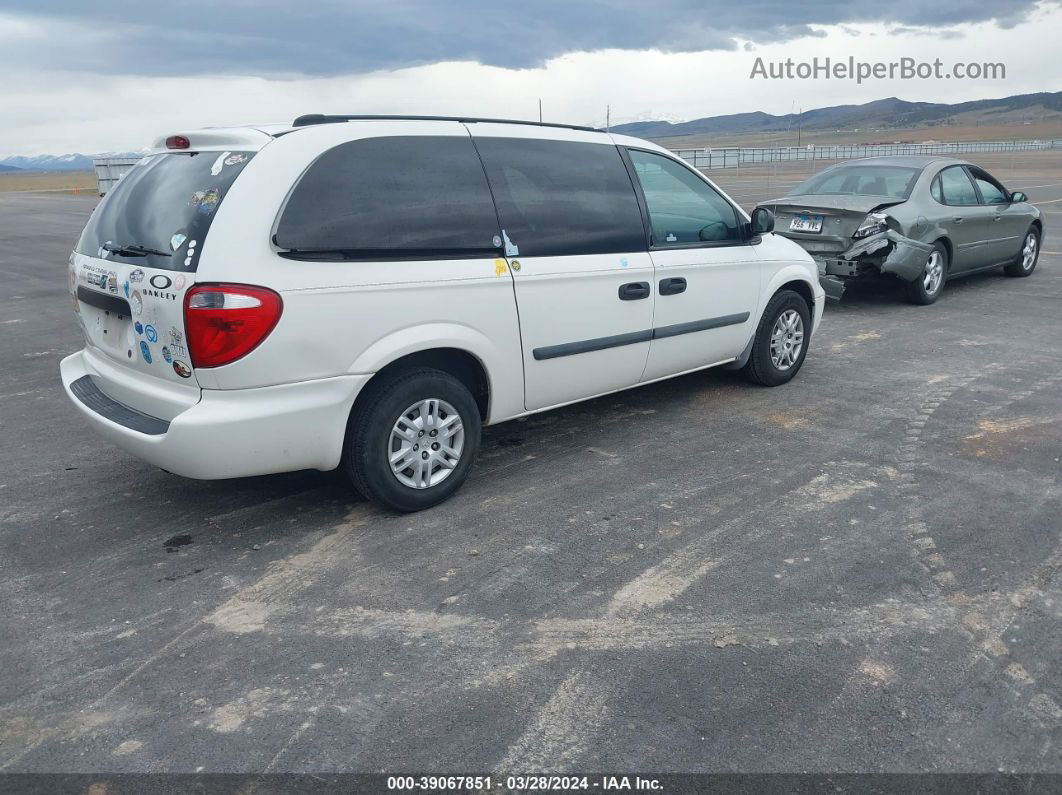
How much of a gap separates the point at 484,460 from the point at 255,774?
2.72 meters

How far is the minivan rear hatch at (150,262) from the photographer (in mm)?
3764

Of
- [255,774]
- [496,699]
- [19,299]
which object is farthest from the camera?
[19,299]

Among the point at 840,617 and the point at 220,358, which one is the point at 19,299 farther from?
the point at 840,617

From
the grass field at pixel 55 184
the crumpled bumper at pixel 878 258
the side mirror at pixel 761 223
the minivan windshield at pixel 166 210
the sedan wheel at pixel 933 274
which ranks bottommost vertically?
the sedan wheel at pixel 933 274

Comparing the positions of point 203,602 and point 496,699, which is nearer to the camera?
point 496,699

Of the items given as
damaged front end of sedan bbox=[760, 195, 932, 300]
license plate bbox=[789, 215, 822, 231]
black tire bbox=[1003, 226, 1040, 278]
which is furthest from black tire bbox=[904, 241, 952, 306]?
black tire bbox=[1003, 226, 1040, 278]

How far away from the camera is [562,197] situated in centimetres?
484

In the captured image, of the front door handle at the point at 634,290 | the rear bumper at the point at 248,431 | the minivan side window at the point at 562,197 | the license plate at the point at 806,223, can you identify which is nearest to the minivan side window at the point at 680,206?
the minivan side window at the point at 562,197

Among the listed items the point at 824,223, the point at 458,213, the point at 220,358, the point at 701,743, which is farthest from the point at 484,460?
the point at 824,223

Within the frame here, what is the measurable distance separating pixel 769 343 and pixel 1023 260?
6974 millimetres

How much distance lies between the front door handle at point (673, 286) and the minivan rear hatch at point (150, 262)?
2.52 metres

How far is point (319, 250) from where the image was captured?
3859mm

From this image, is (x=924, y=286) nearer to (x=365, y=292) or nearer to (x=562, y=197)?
(x=562, y=197)

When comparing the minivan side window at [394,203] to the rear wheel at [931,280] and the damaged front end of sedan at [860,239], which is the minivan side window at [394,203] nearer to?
the damaged front end of sedan at [860,239]
